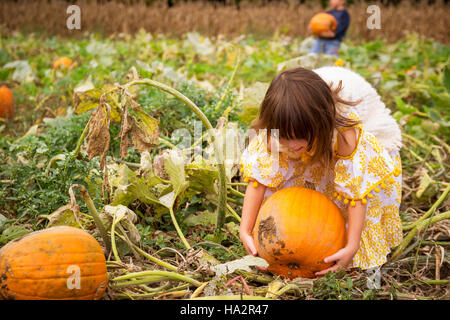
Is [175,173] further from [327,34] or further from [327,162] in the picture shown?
[327,34]

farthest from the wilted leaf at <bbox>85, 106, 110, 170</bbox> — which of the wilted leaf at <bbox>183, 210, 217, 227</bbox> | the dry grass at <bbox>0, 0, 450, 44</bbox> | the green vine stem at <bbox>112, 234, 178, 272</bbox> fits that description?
the dry grass at <bbox>0, 0, 450, 44</bbox>

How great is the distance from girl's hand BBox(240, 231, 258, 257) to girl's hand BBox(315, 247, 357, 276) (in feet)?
0.85

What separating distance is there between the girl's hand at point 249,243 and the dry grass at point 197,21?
7.09m

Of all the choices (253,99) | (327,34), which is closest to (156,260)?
(253,99)

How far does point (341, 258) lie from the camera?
5.86 ft

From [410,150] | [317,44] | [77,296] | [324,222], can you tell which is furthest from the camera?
[317,44]

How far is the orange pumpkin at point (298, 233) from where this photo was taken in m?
1.75

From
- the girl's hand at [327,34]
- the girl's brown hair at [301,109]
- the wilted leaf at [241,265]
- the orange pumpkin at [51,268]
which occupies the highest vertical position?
the girl's hand at [327,34]

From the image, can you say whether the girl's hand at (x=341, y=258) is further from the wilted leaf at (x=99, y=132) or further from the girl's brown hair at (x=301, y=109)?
the wilted leaf at (x=99, y=132)

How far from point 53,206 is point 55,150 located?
558 mm

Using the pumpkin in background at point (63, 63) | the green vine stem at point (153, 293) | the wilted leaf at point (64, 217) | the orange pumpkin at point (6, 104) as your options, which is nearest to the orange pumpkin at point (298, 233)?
the green vine stem at point (153, 293)

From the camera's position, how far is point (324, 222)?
1.79m

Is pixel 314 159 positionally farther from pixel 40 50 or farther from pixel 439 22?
pixel 439 22
